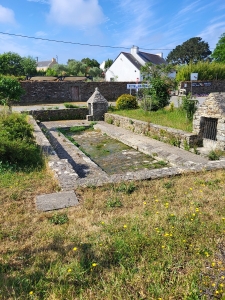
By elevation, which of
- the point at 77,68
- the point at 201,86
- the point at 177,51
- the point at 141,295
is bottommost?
Answer: the point at 141,295

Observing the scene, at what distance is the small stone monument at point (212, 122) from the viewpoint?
317 inches

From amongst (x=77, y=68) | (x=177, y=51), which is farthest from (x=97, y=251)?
(x=177, y=51)

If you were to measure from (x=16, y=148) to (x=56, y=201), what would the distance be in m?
2.55

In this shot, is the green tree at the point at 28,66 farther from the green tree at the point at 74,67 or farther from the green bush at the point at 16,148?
the green bush at the point at 16,148

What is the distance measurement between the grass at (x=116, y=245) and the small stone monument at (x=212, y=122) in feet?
12.9

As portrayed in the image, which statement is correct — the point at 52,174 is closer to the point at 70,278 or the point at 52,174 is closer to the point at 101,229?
the point at 101,229

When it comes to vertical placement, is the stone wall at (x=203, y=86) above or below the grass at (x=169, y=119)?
above

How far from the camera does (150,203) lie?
4203mm

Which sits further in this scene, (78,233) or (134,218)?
(134,218)

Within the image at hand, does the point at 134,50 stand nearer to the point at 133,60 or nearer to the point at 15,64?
the point at 133,60

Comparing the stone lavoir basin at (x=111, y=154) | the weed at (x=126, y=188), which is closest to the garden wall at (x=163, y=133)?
the stone lavoir basin at (x=111, y=154)

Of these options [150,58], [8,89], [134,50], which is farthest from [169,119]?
[150,58]

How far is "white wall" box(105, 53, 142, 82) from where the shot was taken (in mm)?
38094

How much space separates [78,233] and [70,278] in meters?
0.81
